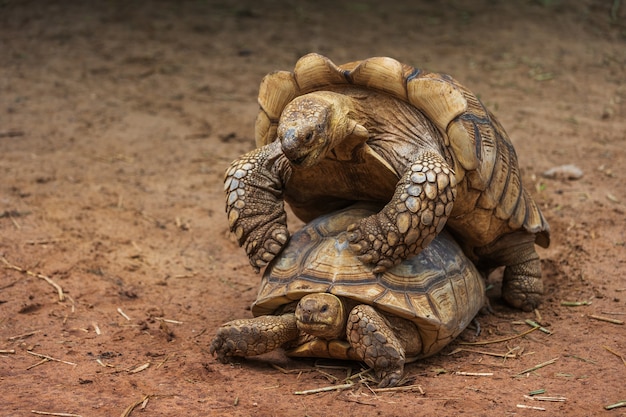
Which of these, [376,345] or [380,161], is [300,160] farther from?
[376,345]

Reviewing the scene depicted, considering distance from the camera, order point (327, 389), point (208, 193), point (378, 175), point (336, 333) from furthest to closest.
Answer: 1. point (208, 193)
2. point (378, 175)
3. point (336, 333)
4. point (327, 389)

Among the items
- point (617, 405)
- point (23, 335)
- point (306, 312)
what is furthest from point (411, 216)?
point (23, 335)

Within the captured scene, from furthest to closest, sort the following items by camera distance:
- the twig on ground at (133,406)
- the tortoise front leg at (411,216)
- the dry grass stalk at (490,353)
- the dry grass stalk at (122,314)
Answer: the dry grass stalk at (122,314), the dry grass stalk at (490,353), the tortoise front leg at (411,216), the twig on ground at (133,406)

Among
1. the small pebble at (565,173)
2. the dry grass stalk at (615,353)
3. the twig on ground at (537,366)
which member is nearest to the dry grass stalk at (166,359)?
the twig on ground at (537,366)

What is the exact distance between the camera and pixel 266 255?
386 centimetres

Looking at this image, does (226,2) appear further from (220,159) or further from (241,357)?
(241,357)

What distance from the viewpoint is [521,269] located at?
14.5ft

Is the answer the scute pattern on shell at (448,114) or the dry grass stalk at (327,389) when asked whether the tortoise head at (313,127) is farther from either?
the dry grass stalk at (327,389)

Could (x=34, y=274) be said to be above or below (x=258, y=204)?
below

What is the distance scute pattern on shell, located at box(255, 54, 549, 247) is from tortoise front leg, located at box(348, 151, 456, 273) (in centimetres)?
20

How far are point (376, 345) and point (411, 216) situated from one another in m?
0.57

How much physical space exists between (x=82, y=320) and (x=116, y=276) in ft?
2.02

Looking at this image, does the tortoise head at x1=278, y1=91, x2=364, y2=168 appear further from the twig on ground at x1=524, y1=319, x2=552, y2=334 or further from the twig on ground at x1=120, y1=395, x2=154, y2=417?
the twig on ground at x1=524, y1=319, x2=552, y2=334

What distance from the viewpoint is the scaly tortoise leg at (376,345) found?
3414 millimetres
